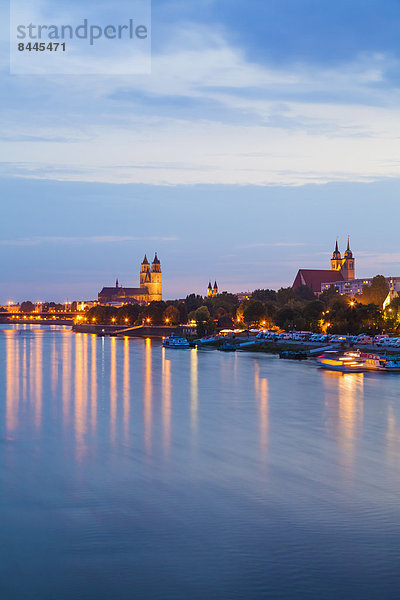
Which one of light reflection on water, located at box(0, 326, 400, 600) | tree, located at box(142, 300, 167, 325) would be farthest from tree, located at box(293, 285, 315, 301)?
light reflection on water, located at box(0, 326, 400, 600)

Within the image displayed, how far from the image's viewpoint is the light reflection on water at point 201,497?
13.3 meters

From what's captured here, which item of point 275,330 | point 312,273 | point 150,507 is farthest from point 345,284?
point 150,507

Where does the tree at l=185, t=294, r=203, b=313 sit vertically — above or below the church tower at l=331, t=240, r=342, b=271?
below

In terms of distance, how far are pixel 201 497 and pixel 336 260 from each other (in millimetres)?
182517

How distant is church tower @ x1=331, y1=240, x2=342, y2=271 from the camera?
Answer: 19500 centimetres

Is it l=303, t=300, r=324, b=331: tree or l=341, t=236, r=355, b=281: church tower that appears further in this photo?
l=341, t=236, r=355, b=281: church tower

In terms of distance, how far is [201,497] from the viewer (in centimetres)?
1853

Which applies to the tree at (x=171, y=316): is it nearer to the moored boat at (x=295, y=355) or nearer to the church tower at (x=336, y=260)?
the moored boat at (x=295, y=355)

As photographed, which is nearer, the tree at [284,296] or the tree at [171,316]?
Answer: the tree at [284,296]

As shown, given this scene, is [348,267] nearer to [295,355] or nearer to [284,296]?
[284,296]

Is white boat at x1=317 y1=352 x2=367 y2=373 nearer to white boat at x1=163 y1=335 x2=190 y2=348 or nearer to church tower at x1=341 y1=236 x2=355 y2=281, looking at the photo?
white boat at x1=163 y1=335 x2=190 y2=348

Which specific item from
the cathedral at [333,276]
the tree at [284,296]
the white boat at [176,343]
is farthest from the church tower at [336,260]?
the white boat at [176,343]

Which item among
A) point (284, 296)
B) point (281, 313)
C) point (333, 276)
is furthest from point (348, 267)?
point (281, 313)

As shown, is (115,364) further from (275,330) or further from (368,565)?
(368,565)
